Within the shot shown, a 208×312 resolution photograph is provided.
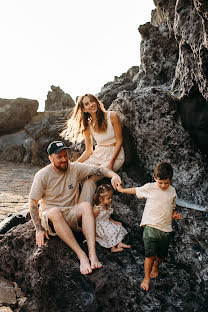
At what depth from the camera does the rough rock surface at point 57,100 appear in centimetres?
2328

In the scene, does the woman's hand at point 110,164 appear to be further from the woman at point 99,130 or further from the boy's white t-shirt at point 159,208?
the boy's white t-shirt at point 159,208

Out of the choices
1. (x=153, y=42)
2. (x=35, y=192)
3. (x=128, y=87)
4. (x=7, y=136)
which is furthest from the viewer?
(x=7, y=136)

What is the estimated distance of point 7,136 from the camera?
1641 cm

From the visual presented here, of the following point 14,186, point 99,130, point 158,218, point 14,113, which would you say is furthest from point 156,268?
point 14,113

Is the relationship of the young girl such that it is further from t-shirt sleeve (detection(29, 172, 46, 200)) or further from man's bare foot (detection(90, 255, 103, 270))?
t-shirt sleeve (detection(29, 172, 46, 200))

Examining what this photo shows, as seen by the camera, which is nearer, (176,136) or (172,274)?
(172,274)

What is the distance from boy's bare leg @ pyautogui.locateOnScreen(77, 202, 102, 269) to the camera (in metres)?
3.55

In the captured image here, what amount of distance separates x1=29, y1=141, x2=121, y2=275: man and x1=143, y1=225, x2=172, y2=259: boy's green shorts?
643mm

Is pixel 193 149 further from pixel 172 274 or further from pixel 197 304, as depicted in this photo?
pixel 197 304

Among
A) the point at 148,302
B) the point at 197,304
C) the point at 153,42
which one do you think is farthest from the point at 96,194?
the point at 153,42

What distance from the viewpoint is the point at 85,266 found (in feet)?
11.5

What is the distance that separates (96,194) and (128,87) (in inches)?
161

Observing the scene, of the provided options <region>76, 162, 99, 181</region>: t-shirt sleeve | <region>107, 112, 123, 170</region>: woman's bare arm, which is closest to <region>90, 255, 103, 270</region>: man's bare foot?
<region>76, 162, 99, 181</region>: t-shirt sleeve

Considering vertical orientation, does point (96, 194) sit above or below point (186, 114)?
below
